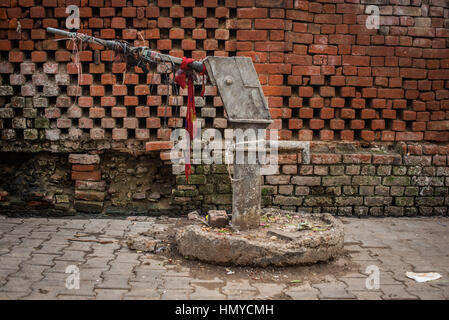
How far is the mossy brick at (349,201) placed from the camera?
4734 mm

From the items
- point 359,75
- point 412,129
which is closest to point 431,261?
point 412,129

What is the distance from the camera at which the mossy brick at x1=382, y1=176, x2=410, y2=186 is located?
4.79 metres

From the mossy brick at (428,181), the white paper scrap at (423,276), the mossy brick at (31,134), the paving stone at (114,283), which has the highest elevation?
the mossy brick at (31,134)

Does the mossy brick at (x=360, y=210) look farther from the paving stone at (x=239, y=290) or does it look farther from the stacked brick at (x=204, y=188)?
the paving stone at (x=239, y=290)

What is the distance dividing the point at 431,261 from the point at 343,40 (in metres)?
Result: 2.64

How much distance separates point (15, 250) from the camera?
11.0ft

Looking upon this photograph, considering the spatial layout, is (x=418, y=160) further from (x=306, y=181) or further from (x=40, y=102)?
(x=40, y=102)

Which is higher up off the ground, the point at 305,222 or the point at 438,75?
the point at 438,75

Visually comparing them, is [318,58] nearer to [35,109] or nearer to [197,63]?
[197,63]

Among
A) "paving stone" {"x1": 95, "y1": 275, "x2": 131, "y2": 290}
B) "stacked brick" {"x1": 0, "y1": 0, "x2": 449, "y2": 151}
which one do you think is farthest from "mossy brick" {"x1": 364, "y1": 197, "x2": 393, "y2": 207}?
"paving stone" {"x1": 95, "y1": 275, "x2": 131, "y2": 290}

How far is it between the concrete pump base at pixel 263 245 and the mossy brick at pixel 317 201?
3.86 feet

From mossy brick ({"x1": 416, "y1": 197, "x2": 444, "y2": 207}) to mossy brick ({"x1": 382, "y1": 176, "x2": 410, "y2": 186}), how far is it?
0.27m

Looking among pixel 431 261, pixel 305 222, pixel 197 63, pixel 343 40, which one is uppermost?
pixel 343 40

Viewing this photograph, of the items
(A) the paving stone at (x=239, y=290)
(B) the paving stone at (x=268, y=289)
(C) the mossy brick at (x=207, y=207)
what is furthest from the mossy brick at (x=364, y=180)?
(A) the paving stone at (x=239, y=290)
